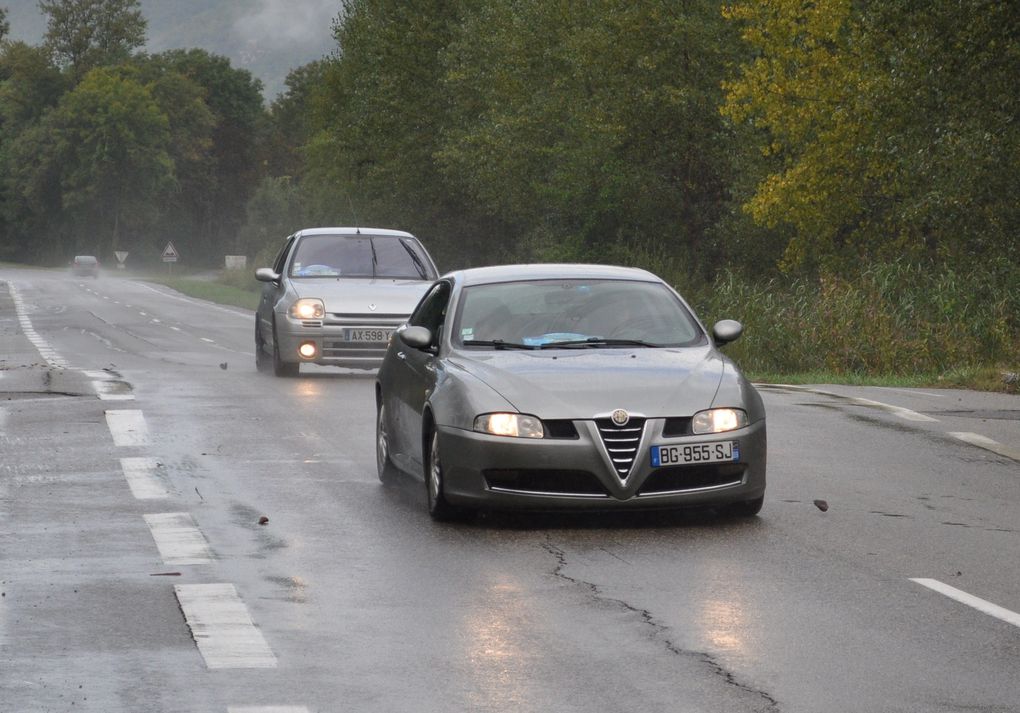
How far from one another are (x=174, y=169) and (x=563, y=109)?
10392 centimetres

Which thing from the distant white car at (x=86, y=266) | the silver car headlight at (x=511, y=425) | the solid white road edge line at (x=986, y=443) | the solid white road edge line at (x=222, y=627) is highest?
the silver car headlight at (x=511, y=425)

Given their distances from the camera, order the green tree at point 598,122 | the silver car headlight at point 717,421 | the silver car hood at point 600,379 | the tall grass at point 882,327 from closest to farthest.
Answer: the silver car hood at point 600,379 < the silver car headlight at point 717,421 < the tall grass at point 882,327 < the green tree at point 598,122

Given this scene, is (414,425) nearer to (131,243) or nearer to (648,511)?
(648,511)

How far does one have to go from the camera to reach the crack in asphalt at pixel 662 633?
5.93 metres

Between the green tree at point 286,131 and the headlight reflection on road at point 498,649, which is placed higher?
the green tree at point 286,131

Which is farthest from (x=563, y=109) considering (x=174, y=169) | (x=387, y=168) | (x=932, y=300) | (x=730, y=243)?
(x=174, y=169)

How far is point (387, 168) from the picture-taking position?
64562mm

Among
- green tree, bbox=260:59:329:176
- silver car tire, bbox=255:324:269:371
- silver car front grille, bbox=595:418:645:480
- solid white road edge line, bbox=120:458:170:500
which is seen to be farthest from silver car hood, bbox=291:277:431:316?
green tree, bbox=260:59:329:176

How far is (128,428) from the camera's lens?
14.9 m

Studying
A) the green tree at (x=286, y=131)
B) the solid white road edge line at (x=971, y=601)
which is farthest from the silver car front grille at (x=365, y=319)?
the green tree at (x=286, y=131)

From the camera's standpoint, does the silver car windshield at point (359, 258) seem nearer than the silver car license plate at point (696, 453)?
No

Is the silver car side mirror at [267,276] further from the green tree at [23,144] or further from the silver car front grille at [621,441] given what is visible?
the green tree at [23,144]

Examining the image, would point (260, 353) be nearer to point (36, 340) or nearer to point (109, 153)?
point (36, 340)

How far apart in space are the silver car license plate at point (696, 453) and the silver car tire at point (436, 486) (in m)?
1.17
